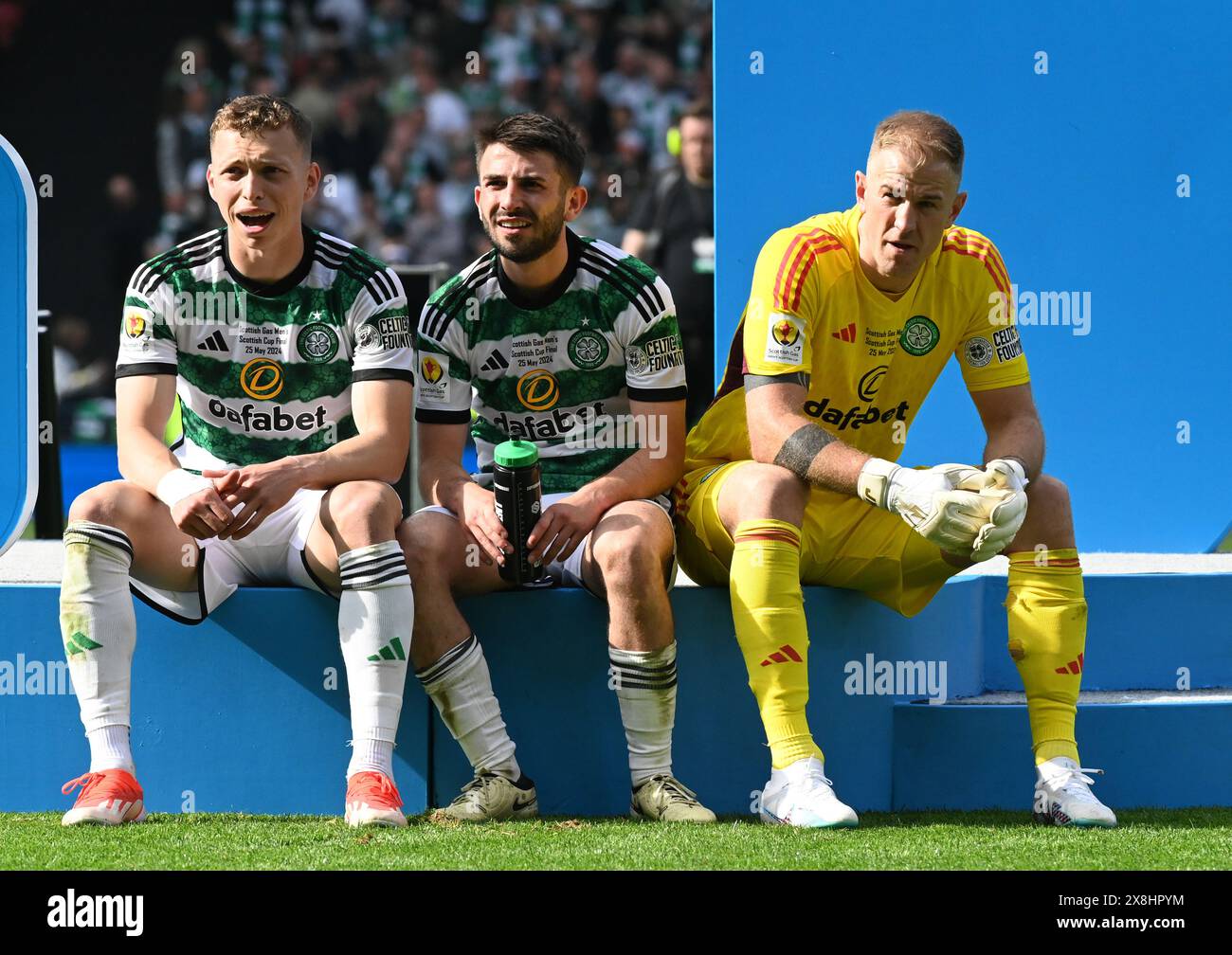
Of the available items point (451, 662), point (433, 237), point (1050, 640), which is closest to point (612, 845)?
point (451, 662)

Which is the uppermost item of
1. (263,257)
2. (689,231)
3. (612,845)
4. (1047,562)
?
(689,231)

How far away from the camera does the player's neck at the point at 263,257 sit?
11.3 feet

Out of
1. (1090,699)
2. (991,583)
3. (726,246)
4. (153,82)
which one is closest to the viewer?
(1090,699)

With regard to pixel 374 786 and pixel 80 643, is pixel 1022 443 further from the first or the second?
pixel 80 643

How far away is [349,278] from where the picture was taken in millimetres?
→ 3475

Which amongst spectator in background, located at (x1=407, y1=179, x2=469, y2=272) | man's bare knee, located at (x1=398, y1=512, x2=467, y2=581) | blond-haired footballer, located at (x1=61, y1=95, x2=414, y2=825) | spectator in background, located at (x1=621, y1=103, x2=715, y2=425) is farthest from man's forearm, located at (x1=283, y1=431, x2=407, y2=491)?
spectator in background, located at (x1=407, y1=179, x2=469, y2=272)

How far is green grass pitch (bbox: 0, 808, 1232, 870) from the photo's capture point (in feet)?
8.96

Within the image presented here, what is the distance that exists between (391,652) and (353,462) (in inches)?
16.2

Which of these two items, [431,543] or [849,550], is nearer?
[431,543]

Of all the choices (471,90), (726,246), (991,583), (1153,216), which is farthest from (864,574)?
(471,90)

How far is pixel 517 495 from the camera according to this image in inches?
127

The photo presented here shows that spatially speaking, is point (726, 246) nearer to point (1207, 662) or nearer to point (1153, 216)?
point (1153, 216)

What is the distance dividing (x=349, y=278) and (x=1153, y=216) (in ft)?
8.49

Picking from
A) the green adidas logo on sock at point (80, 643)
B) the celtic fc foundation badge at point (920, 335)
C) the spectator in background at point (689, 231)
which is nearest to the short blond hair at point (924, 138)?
the celtic fc foundation badge at point (920, 335)
